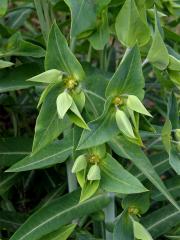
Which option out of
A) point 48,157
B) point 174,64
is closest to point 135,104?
point 174,64

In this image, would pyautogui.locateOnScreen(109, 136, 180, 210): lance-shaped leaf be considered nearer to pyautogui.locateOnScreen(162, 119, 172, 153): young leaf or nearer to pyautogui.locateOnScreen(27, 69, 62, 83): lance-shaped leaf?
pyautogui.locateOnScreen(162, 119, 172, 153): young leaf

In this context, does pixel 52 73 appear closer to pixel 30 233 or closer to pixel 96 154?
pixel 96 154

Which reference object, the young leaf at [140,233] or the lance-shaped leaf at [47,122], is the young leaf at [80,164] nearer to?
the lance-shaped leaf at [47,122]

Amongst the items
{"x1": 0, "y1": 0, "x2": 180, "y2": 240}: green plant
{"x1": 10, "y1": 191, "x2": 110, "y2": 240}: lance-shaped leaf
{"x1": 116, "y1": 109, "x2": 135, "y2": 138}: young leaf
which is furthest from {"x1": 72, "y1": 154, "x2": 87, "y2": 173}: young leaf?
{"x1": 10, "y1": 191, "x2": 110, "y2": 240}: lance-shaped leaf

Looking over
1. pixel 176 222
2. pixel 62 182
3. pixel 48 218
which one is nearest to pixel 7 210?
pixel 62 182

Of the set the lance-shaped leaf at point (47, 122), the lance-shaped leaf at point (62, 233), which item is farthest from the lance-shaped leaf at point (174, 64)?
the lance-shaped leaf at point (62, 233)

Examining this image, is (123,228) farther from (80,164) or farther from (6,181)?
(6,181)
